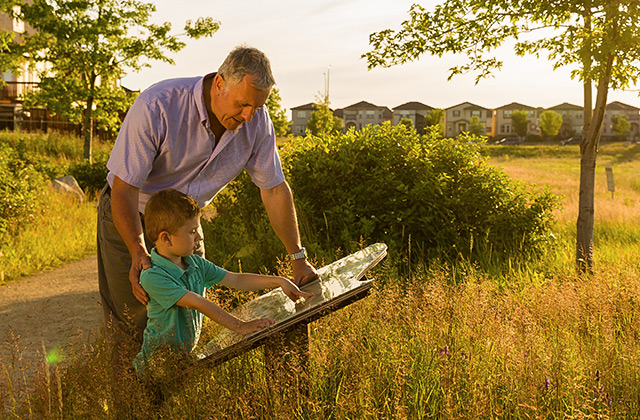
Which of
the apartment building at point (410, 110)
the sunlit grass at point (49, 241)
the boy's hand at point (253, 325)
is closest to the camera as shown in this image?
the boy's hand at point (253, 325)

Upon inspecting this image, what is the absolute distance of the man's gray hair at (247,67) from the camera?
9.63ft

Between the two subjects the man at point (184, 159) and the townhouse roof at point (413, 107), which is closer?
the man at point (184, 159)

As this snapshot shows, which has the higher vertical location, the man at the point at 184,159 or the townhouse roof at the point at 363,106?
the townhouse roof at the point at 363,106

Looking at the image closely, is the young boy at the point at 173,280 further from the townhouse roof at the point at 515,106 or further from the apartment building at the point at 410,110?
the townhouse roof at the point at 515,106

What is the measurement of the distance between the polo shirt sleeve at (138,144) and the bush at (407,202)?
308 cm

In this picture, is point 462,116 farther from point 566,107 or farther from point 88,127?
point 88,127

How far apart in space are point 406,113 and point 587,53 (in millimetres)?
113219

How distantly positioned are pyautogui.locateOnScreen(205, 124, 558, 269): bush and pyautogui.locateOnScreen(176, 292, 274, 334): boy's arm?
3.30 metres

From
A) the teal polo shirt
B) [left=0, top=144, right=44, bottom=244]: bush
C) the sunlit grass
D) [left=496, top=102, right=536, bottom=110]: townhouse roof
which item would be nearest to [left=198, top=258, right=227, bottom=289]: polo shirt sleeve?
the teal polo shirt

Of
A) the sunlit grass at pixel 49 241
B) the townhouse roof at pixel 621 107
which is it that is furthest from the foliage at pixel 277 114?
the townhouse roof at pixel 621 107

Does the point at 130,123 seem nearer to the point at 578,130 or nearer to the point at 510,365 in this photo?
the point at 510,365

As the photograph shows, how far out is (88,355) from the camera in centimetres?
337

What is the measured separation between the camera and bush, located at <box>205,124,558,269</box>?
654cm

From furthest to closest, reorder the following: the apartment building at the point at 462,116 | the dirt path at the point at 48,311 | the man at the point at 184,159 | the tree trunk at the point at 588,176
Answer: the apartment building at the point at 462,116 → the tree trunk at the point at 588,176 → the dirt path at the point at 48,311 → the man at the point at 184,159
